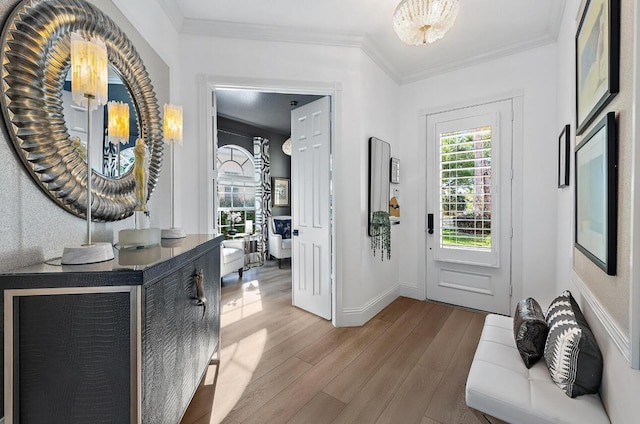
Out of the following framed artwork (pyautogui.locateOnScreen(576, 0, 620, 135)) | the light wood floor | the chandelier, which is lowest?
the light wood floor

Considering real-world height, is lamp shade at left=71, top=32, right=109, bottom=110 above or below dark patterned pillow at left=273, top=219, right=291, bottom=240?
above

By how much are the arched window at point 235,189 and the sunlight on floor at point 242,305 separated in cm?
187

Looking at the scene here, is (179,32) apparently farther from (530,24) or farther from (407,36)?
(530,24)

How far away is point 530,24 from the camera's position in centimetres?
262

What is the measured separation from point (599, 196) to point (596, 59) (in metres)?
0.66

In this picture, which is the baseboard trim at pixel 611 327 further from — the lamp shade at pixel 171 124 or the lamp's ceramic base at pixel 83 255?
the lamp shade at pixel 171 124

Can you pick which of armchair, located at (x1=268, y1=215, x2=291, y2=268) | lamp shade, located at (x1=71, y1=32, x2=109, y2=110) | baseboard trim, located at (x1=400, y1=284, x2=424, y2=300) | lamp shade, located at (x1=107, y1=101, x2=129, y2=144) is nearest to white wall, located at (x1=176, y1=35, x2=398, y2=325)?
baseboard trim, located at (x1=400, y1=284, x2=424, y2=300)

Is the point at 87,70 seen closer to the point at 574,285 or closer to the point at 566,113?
the point at 574,285

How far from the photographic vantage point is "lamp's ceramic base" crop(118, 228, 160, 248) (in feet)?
4.71

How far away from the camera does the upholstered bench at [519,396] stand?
1.15 meters

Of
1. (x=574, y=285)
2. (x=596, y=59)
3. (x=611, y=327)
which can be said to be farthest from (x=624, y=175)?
(x=574, y=285)

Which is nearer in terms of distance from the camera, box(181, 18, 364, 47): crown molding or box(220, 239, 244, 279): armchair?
box(181, 18, 364, 47): crown molding

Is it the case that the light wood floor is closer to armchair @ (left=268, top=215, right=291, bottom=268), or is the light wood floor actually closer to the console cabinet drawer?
the console cabinet drawer

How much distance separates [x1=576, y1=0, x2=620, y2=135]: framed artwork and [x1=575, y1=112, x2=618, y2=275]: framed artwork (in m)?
0.12
